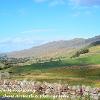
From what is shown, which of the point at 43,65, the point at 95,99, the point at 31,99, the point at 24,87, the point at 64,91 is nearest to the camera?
the point at 95,99

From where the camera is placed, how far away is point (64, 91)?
44.9 metres

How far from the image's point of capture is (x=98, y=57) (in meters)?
139

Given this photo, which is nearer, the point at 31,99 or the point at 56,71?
the point at 31,99

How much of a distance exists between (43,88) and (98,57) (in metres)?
94.4

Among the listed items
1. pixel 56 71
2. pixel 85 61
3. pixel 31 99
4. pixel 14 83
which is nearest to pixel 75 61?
pixel 85 61

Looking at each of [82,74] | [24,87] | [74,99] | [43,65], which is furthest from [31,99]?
[43,65]

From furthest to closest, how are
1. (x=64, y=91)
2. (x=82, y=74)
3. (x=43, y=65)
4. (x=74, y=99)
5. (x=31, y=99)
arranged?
(x=43, y=65) < (x=82, y=74) < (x=64, y=91) < (x=31, y=99) < (x=74, y=99)

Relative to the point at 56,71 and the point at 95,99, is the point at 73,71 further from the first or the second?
the point at 95,99

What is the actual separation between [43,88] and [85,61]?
92810mm

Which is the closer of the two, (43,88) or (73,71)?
(43,88)

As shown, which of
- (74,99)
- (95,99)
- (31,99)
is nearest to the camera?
(95,99)

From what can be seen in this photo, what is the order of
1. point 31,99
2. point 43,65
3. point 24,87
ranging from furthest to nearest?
point 43,65
point 24,87
point 31,99

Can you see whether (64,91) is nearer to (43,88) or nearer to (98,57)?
(43,88)

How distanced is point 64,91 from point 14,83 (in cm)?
984
